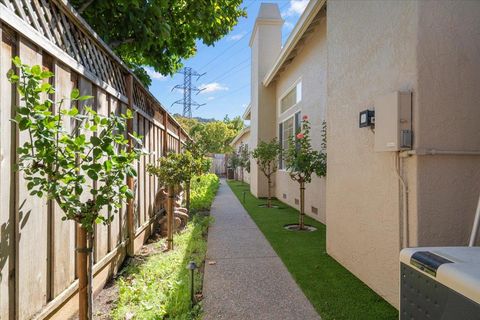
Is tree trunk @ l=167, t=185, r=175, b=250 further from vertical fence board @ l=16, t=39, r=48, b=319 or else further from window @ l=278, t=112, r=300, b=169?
window @ l=278, t=112, r=300, b=169

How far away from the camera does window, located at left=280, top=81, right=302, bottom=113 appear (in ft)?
28.1

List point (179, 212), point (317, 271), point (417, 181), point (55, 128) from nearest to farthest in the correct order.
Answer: point (55, 128) < point (417, 181) < point (317, 271) < point (179, 212)

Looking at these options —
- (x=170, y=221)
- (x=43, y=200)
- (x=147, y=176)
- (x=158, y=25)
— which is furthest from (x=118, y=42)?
(x=43, y=200)

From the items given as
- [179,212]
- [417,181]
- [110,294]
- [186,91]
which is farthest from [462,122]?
[186,91]

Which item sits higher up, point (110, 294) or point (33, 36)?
point (33, 36)

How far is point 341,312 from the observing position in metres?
2.75

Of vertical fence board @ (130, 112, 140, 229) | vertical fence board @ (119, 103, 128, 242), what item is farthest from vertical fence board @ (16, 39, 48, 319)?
vertical fence board @ (130, 112, 140, 229)

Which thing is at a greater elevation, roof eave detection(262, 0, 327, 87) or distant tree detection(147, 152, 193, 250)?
roof eave detection(262, 0, 327, 87)

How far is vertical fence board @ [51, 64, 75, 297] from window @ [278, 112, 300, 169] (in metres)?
6.78

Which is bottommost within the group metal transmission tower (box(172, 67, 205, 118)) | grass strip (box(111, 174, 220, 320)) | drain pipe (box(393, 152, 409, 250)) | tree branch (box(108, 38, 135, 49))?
grass strip (box(111, 174, 220, 320))

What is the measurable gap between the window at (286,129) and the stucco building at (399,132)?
434cm

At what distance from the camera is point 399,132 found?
2.51 m

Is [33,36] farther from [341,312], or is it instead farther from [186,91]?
[186,91]

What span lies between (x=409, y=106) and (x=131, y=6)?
3.64 meters
